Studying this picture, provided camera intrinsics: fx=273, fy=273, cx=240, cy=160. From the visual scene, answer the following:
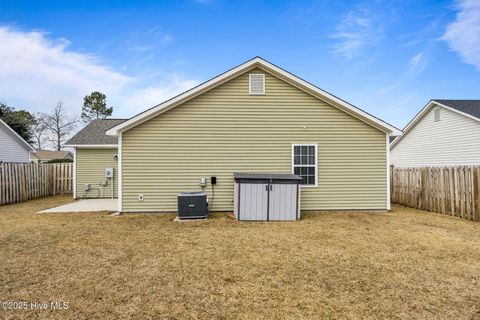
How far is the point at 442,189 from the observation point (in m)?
9.41

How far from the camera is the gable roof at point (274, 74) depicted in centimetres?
899

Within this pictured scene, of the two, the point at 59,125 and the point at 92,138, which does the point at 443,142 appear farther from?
the point at 59,125

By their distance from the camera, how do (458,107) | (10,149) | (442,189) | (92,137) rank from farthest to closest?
(10,149) → (92,137) → (458,107) → (442,189)

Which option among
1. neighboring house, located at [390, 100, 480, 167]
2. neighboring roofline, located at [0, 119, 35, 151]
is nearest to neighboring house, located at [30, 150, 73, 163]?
neighboring roofline, located at [0, 119, 35, 151]

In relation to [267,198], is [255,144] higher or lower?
higher

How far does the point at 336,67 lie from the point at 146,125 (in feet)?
39.3

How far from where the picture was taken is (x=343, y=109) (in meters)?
9.57

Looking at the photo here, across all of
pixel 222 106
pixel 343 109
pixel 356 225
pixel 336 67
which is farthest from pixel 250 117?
pixel 336 67

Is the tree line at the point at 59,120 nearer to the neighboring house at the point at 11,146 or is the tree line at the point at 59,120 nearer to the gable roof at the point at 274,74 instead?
the neighboring house at the point at 11,146

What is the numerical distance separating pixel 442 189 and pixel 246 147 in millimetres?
6905

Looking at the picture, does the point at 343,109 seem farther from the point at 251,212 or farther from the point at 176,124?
the point at 176,124

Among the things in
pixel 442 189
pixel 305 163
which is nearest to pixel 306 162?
pixel 305 163

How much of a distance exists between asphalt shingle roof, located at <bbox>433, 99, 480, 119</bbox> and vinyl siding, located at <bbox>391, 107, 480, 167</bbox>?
320 millimetres

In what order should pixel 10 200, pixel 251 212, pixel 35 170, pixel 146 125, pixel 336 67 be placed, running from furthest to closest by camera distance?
1. pixel 336 67
2. pixel 35 170
3. pixel 10 200
4. pixel 146 125
5. pixel 251 212
